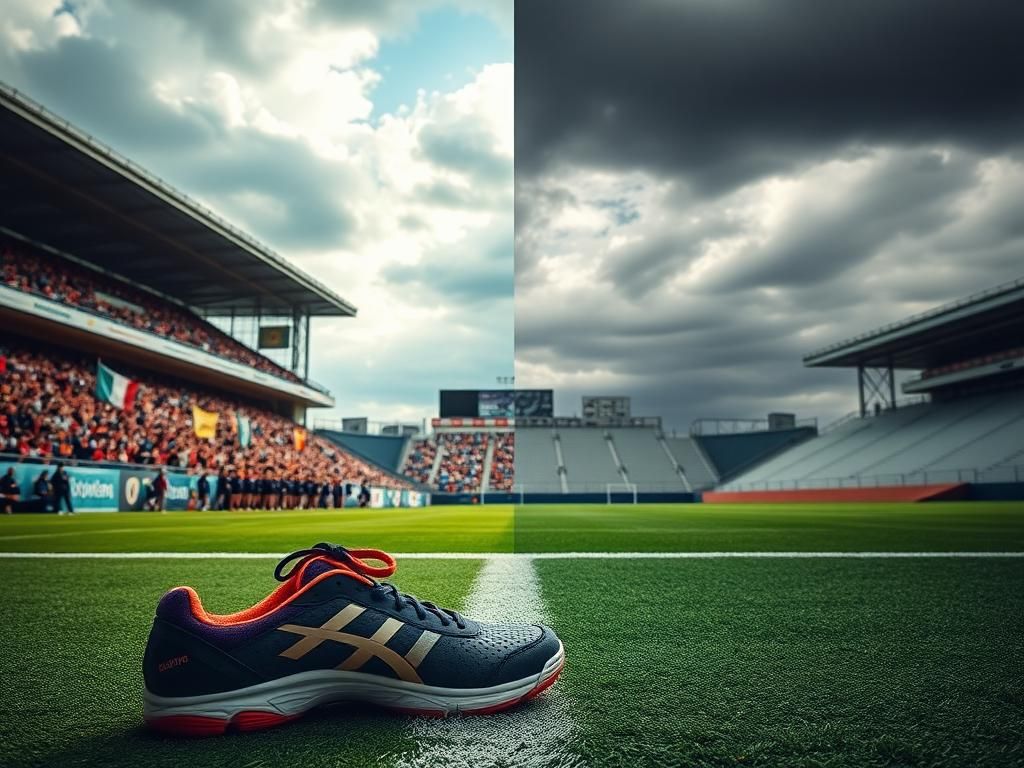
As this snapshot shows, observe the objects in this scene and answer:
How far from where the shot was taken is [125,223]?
24.8 meters

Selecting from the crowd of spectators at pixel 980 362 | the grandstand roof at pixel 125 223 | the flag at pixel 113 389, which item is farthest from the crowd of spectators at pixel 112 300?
the crowd of spectators at pixel 980 362

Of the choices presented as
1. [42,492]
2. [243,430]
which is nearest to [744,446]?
[243,430]

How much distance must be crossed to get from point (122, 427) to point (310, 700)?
21324 millimetres

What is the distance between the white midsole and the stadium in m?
0.04

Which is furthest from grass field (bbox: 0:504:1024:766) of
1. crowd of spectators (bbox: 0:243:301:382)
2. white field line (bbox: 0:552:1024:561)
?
crowd of spectators (bbox: 0:243:301:382)

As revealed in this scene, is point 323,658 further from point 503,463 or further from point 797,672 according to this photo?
point 503,463

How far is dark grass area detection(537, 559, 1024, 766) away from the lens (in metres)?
1.12

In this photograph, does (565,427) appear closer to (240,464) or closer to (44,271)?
(240,464)

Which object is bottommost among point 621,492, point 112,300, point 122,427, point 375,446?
point 621,492

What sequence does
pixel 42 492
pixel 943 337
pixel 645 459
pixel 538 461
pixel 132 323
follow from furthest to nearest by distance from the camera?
pixel 645 459, pixel 538 461, pixel 943 337, pixel 132 323, pixel 42 492

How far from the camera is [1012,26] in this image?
28.9m

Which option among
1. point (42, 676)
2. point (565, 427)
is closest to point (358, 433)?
point (565, 427)

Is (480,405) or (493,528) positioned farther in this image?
(480,405)

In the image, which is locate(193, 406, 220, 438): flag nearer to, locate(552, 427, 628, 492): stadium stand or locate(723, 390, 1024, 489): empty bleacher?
locate(552, 427, 628, 492): stadium stand
